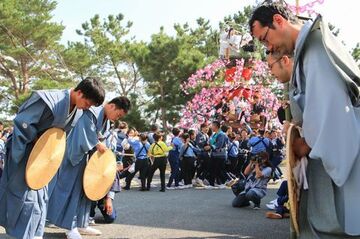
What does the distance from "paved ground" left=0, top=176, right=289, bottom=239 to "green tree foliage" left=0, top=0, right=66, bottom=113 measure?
17.6 meters

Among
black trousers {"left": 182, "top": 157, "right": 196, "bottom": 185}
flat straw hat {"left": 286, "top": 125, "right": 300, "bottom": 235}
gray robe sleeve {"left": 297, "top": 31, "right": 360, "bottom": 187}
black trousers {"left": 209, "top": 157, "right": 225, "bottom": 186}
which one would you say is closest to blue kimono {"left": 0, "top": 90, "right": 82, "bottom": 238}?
flat straw hat {"left": 286, "top": 125, "right": 300, "bottom": 235}

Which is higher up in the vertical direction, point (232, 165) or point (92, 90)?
point (92, 90)

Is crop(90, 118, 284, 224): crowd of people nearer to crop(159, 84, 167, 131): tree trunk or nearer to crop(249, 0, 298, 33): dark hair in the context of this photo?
crop(249, 0, 298, 33): dark hair

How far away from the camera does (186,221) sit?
644 cm

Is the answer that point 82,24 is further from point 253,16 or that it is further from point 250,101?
point 253,16

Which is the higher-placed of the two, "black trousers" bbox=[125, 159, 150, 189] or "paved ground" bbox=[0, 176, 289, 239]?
"black trousers" bbox=[125, 159, 150, 189]

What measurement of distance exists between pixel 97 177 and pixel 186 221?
2.16 metres

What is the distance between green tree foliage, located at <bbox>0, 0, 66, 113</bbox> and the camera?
24109 mm

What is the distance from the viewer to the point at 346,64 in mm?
1645

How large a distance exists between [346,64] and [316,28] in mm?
190

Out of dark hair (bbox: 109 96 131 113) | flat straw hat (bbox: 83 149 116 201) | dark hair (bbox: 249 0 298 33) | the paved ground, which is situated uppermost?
dark hair (bbox: 249 0 298 33)

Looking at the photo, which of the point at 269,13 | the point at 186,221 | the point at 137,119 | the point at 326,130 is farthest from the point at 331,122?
the point at 137,119

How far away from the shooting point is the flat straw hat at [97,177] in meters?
4.70

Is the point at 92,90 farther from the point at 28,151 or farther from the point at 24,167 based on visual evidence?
the point at 24,167
